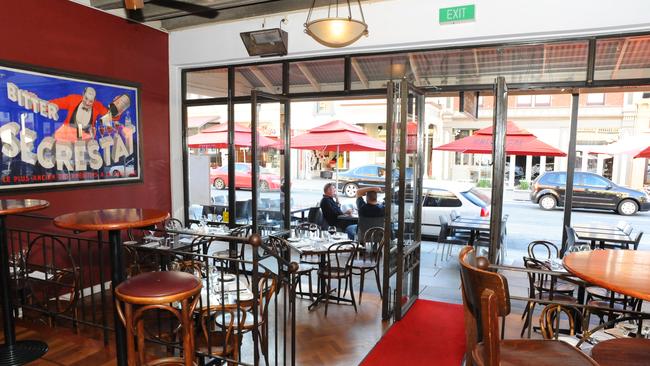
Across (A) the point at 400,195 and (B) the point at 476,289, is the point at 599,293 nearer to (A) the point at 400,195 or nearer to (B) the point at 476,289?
(A) the point at 400,195

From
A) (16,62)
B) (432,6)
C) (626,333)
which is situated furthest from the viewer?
(432,6)

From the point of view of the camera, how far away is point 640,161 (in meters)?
6.43

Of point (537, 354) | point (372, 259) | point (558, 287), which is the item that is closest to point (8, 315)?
point (537, 354)

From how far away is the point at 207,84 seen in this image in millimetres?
6023

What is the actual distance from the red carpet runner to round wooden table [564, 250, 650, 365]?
1.58 meters

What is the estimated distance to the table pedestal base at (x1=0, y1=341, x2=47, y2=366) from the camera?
2.90m

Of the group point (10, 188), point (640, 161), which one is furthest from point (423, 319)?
point (640, 161)

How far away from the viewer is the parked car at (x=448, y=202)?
295 inches

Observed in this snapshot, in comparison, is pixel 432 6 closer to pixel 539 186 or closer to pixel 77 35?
pixel 77 35

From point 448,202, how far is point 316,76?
3.81 m

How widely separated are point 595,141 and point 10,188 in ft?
24.5

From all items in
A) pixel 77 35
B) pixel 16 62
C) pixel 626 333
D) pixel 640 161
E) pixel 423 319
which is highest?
pixel 77 35

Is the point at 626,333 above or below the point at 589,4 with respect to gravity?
below

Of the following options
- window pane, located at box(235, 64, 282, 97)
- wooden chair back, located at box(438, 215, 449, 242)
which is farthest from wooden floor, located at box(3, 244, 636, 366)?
window pane, located at box(235, 64, 282, 97)
